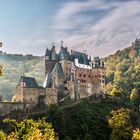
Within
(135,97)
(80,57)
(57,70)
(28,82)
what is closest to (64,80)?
(57,70)

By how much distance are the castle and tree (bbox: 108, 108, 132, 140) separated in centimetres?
1454

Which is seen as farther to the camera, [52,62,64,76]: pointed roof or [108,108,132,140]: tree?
[52,62,64,76]: pointed roof

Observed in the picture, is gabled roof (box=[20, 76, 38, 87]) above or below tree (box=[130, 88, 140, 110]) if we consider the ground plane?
above

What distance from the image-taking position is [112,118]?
336 ft

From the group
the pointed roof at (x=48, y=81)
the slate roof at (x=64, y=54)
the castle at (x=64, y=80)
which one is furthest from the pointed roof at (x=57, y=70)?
the slate roof at (x=64, y=54)

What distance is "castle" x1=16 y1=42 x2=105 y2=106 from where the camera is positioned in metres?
106

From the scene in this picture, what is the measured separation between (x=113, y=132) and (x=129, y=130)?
4180 millimetres

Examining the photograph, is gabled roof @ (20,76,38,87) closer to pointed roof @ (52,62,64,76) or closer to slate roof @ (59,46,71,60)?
pointed roof @ (52,62,64,76)

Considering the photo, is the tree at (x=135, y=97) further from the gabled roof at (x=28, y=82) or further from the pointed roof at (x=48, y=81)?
the gabled roof at (x=28, y=82)

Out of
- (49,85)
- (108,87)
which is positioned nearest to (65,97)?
(49,85)

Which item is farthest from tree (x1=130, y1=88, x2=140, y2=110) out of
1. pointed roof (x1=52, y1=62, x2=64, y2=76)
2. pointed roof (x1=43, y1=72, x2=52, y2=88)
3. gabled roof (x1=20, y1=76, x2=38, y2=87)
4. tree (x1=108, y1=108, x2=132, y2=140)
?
gabled roof (x1=20, y1=76, x2=38, y2=87)

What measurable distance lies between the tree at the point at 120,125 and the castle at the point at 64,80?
47.7ft

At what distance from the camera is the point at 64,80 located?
113875 mm

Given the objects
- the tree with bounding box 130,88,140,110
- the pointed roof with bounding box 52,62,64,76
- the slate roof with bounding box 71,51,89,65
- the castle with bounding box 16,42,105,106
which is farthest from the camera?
the tree with bounding box 130,88,140,110
